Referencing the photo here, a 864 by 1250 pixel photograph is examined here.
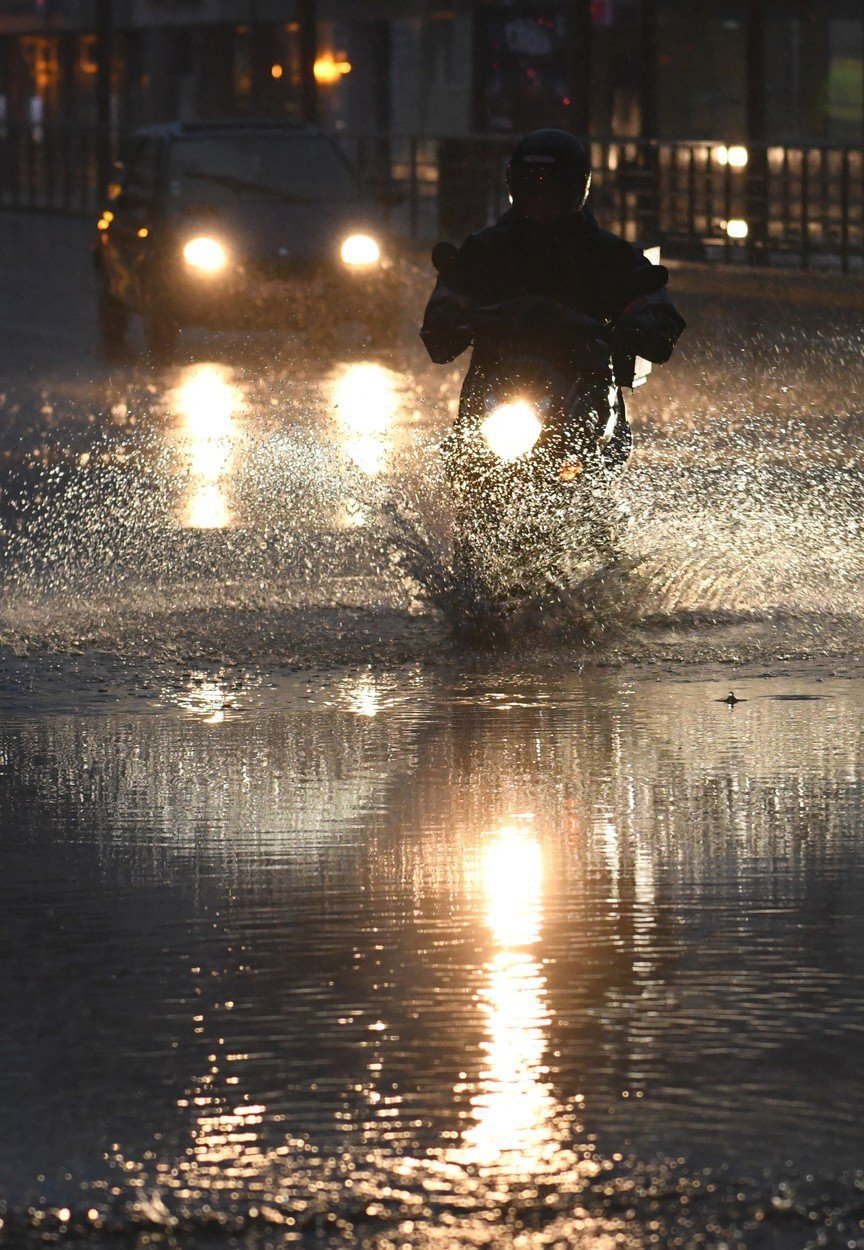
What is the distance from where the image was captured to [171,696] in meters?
7.19

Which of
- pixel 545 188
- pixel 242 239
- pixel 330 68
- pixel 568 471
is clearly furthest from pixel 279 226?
pixel 330 68

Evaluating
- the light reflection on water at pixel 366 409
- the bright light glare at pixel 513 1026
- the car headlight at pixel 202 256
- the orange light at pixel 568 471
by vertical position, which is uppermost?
the car headlight at pixel 202 256

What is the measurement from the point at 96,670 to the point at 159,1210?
4.26 m

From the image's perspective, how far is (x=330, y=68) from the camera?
158 ft

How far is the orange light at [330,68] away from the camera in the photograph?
4762 cm

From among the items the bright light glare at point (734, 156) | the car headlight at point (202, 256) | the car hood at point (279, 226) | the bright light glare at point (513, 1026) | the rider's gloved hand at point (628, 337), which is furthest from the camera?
the bright light glare at point (734, 156)

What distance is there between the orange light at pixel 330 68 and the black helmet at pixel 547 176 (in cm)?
4040

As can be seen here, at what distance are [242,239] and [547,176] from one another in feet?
38.5

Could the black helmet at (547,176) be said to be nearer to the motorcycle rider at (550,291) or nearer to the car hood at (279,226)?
the motorcycle rider at (550,291)

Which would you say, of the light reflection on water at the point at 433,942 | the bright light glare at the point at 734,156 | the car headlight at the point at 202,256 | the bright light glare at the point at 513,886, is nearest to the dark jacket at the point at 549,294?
the light reflection on water at the point at 433,942

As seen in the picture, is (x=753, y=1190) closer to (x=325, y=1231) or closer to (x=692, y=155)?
(x=325, y=1231)

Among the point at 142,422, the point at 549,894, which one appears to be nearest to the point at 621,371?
the point at 549,894

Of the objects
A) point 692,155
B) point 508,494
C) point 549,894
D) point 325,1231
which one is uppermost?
point 692,155

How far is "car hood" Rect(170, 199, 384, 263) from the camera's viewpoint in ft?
63.5
